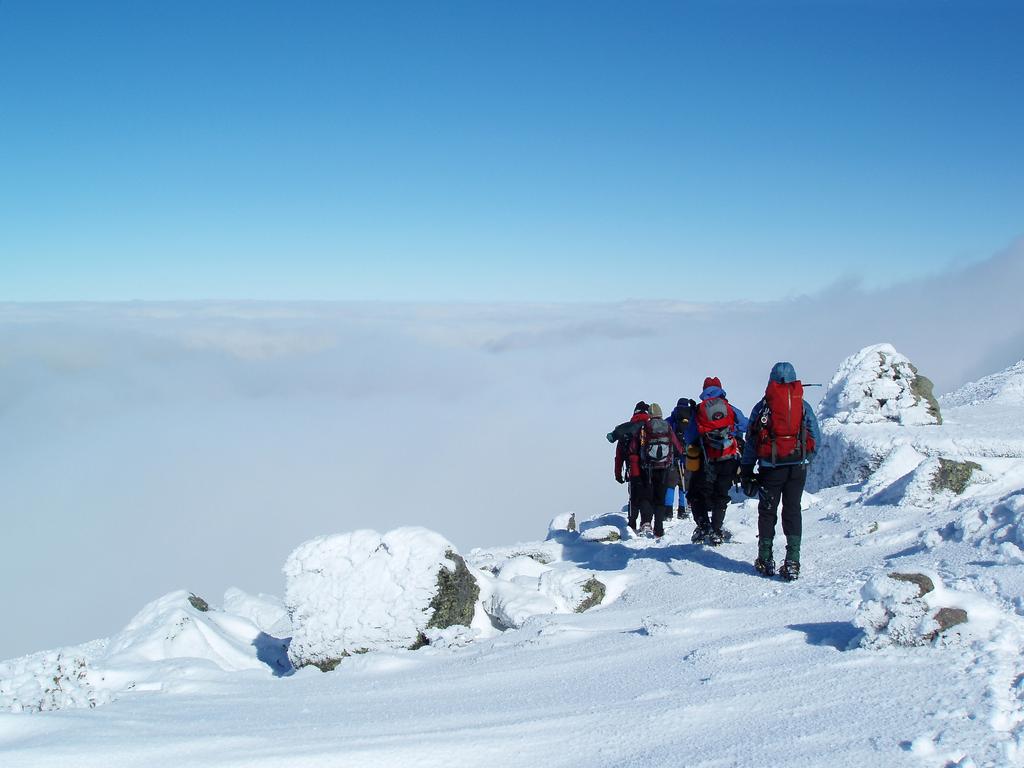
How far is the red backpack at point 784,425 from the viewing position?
767cm

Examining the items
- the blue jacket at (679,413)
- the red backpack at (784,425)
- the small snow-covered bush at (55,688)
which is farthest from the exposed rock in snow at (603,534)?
the small snow-covered bush at (55,688)

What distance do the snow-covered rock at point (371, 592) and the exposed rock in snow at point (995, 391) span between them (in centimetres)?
1918

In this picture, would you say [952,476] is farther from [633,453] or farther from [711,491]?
[633,453]

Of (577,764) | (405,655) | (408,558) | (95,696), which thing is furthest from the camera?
(408,558)

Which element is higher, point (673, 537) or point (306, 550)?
point (306, 550)

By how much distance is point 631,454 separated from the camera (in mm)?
11750

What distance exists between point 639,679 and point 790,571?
3.55m

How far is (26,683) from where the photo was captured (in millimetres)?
6656

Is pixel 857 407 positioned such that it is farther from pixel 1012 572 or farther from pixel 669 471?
pixel 1012 572

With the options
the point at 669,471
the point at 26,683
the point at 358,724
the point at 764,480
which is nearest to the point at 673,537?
the point at 669,471

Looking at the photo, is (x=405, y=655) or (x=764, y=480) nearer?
(x=405, y=655)

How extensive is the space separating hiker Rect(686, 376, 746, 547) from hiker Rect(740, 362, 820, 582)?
145 cm

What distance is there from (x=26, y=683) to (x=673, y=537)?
8.91 m

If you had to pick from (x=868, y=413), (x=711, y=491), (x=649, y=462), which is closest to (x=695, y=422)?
(x=711, y=491)
